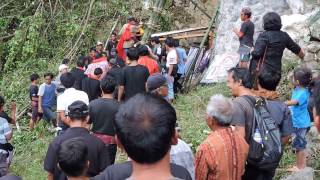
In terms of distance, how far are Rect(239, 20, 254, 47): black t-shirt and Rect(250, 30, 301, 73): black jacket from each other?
2.34 metres

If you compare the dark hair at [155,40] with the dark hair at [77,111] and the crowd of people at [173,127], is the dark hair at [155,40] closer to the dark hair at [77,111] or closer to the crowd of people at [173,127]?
the crowd of people at [173,127]

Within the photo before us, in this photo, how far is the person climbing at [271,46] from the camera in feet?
18.7

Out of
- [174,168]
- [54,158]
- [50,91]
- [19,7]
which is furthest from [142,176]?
[19,7]

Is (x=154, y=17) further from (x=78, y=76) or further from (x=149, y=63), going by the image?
(x=149, y=63)

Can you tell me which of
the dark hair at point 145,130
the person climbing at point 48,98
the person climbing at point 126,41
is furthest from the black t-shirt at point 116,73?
the dark hair at point 145,130

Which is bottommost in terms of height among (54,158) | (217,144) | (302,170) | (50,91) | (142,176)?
(50,91)

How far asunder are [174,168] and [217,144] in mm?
776

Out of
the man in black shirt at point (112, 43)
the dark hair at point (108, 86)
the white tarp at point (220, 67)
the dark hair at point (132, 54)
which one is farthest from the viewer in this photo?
the man in black shirt at point (112, 43)

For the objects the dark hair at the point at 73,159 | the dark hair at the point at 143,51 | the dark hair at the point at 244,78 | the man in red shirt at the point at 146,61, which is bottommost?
the man in red shirt at the point at 146,61

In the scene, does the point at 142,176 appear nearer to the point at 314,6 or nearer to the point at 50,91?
the point at 50,91

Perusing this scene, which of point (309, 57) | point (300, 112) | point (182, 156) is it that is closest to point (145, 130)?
point (182, 156)

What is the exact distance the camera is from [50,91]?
9.02 metres

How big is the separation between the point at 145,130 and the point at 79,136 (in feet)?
5.55

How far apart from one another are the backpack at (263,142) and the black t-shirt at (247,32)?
15.0 feet
